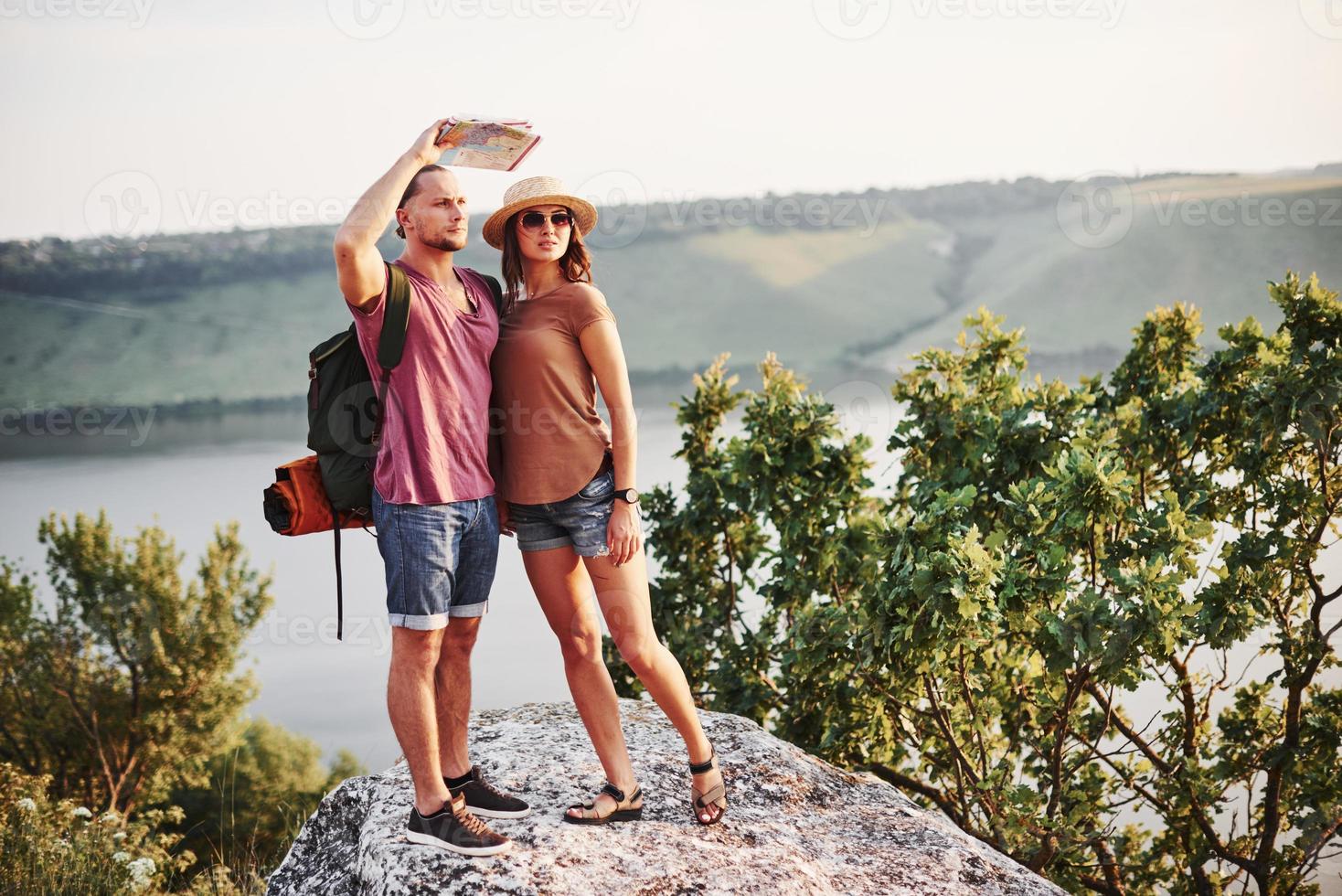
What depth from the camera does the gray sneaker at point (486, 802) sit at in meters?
3.86

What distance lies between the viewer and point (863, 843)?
409cm

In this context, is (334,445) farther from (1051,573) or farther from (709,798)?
(1051,573)

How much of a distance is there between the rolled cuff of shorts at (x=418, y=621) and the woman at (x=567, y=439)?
43 centimetres

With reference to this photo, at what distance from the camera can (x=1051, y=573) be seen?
15.3 feet

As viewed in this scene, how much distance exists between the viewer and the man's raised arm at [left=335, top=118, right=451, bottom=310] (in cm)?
313

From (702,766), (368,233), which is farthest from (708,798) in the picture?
(368,233)

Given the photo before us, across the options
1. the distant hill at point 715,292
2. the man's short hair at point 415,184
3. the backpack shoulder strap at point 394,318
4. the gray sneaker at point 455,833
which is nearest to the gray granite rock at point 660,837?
the gray sneaker at point 455,833

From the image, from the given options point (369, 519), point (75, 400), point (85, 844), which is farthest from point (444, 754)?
point (75, 400)

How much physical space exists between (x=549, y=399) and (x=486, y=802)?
1482 mm

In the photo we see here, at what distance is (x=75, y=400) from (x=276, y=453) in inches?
804

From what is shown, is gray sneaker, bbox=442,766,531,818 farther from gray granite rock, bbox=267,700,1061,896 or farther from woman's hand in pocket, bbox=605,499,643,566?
woman's hand in pocket, bbox=605,499,643,566

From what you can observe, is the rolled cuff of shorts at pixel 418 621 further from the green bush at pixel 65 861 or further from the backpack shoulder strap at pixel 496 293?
the green bush at pixel 65 861

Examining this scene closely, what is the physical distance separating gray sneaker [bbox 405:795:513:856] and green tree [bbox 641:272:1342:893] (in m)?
1.87

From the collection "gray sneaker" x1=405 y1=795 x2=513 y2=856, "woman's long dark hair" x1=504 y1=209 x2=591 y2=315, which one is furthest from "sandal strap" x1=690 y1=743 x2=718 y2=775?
"woman's long dark hair" x1=504 y1=209 x2=591 y2=315
